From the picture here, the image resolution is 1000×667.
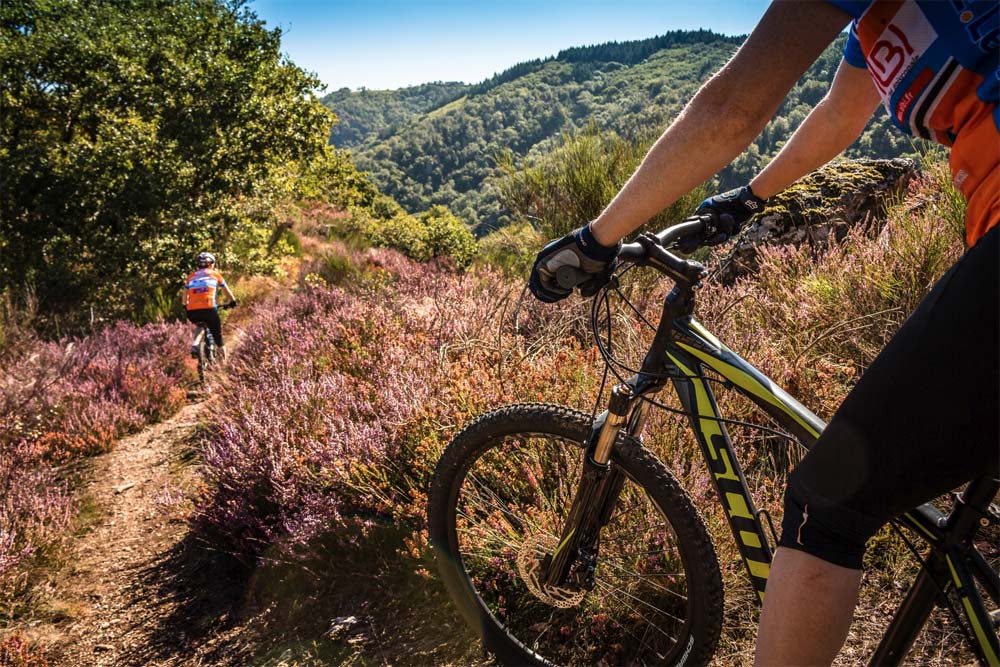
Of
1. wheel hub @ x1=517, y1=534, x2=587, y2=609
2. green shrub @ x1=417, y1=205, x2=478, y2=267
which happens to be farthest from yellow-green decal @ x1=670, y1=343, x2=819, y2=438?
green shrub @ x1=417, y1=205, x2=478, y2=267

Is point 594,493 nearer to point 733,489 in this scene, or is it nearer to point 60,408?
point 733,489

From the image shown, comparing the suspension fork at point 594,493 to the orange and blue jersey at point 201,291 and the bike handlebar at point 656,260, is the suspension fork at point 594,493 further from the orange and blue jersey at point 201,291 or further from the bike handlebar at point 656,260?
the orange and blue jersey at point 201,291

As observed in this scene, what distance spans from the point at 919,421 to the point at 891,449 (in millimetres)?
65

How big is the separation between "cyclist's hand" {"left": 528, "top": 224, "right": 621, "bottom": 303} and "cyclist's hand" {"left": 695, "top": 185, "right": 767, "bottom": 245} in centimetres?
35

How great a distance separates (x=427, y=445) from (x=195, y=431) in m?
3.51

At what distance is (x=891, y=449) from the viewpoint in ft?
3.05

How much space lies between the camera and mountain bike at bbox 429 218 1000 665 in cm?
121

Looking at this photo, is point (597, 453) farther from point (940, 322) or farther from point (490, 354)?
point (490, 354)

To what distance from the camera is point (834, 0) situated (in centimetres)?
92

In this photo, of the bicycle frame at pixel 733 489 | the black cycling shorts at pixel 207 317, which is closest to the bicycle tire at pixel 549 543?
the bicycle frame at pixel 733 489

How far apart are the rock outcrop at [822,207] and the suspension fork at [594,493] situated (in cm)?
400

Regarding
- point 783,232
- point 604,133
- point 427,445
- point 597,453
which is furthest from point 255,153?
point 597,453

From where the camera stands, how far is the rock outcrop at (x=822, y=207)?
5.23 metres

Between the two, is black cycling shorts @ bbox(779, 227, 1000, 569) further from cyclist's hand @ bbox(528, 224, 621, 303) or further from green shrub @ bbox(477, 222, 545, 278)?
green shrub @ bbox(477, 222, 545, 278)
